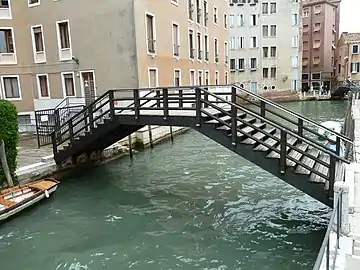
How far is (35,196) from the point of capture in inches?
331

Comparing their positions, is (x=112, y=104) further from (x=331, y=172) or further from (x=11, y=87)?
(x=11, y=87)

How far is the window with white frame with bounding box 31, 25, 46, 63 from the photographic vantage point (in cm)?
1894

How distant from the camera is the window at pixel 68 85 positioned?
18.4 metres

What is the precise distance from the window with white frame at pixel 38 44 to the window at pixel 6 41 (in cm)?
139

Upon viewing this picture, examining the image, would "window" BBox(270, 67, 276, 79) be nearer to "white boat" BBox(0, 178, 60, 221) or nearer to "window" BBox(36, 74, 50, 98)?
"window" BBox(36, 74, 50, 98)

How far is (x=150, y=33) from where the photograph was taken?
17.6 meters

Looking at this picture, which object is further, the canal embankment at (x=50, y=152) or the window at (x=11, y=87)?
the window at (x=11, y=87)

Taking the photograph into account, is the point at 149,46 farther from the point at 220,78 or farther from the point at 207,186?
the point at 220,78

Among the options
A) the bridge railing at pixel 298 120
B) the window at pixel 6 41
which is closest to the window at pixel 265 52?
the window at pixel 6 41

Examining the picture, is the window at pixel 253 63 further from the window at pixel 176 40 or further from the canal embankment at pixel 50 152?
the canal embankment at pixel 50 152

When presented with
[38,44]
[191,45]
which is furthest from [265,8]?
[38,44]

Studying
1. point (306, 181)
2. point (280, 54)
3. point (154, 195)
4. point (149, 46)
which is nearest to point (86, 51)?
point (149, 46)

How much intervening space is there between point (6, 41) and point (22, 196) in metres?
14.6

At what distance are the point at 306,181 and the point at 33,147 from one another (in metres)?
11.1
